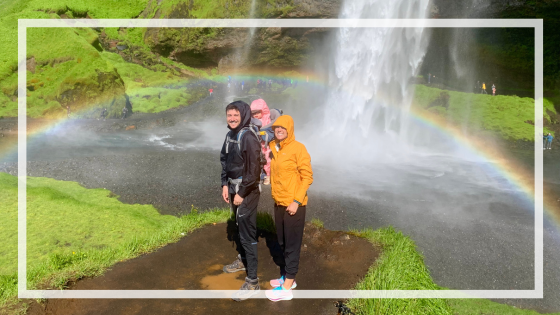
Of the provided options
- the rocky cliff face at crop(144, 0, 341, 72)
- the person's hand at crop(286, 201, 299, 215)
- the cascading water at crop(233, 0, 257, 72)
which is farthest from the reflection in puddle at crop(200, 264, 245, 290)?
the cascading water at crop(233, 0, 257, 72)

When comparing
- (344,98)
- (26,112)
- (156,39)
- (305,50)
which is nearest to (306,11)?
(305,50)

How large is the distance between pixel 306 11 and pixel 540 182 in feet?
101

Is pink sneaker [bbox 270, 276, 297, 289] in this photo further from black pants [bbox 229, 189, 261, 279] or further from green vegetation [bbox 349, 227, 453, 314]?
→ green vegetation [bbox 349, 227, 453, 314]

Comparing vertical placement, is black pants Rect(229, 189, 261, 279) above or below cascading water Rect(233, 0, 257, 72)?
below

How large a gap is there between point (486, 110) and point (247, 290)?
3694 cm

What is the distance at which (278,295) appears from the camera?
5242 mm

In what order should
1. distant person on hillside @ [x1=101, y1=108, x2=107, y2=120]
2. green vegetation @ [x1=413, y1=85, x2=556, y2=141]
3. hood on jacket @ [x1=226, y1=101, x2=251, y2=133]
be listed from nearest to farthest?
hood on jacket @ [x1=226, y1=101, x2=251, y2=133]
green vegetation @ [x1=413, y1=85, x2=556, y2=141]
distant person on hillside @ [x1=101, y1=108, x2=107, y2=120]

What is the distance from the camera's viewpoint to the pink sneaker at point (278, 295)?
5.23 meters

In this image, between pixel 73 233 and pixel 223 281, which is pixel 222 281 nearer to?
pixel 223 281

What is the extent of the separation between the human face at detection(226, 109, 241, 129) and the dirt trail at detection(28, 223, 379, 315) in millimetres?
2424

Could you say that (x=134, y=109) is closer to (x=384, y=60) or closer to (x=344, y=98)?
(x=344, y=98)

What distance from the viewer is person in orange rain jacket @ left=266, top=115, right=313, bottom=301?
511 cm

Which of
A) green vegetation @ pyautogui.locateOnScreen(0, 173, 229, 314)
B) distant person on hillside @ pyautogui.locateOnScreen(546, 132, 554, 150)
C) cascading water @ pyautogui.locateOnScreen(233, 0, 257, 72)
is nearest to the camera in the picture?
green vegetation @ pyautogui.locateOnScreen(0, 173, 229, 314)

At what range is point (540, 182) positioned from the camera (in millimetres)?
18891
